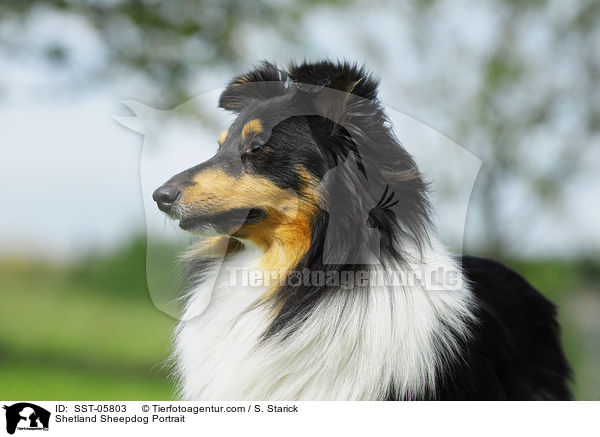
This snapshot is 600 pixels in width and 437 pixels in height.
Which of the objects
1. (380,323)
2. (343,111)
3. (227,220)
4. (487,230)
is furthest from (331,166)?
(487,230)

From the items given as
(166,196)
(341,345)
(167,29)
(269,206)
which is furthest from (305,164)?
(167,29)

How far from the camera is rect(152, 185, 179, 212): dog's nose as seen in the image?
2.10 metres

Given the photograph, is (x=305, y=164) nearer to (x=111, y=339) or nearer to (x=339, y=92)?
(x=339, y=92)

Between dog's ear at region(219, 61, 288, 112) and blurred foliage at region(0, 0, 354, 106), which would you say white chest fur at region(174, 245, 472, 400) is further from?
blurred foliage at region(0, 0, 354, 106)

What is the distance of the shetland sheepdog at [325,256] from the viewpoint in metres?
2.19

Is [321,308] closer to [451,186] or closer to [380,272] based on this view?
[380,272]

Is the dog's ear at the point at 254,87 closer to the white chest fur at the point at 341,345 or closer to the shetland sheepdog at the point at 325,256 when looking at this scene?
the shetland sheepdog at the point at 325,256

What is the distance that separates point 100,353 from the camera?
277 inches

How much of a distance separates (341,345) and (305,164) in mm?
688

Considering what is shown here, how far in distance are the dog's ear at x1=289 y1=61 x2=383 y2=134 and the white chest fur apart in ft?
1.97

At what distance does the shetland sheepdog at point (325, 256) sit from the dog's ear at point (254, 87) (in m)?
0.02

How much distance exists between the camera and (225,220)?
2168mm
